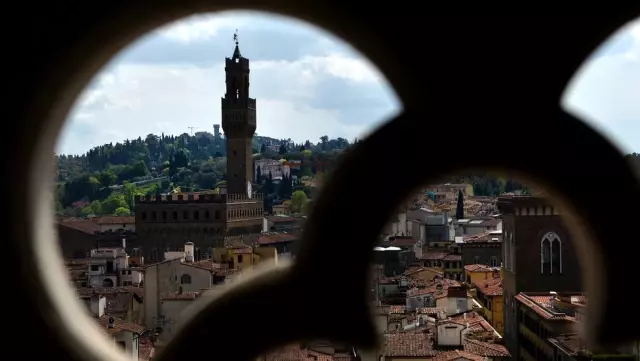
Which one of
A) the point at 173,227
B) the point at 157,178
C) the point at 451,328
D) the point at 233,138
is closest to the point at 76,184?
the point at 157,178

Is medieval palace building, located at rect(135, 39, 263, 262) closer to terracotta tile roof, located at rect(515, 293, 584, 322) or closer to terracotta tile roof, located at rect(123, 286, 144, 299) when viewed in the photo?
terracotta tile roof, located at rect(123, 286, 144, 299)

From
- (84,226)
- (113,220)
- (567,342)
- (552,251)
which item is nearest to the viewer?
(567,342)

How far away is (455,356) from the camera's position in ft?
34.3

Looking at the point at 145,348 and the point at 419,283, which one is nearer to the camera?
the point at 145,348

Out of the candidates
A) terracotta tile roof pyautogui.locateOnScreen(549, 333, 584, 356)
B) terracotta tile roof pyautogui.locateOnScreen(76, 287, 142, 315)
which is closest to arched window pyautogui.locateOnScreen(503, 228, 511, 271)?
terracotta tile roof pyautogui.locateOnScreen(549, 333, 584, 356)

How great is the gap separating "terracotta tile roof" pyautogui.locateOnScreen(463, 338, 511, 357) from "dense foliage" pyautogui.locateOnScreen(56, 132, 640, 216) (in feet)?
79.3

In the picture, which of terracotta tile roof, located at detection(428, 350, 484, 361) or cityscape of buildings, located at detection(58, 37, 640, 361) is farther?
terracotta tile roof, located at detection(428, 350, 484, 361)

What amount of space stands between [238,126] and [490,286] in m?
27.3

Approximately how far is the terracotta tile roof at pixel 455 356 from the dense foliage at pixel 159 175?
2528 centimetres

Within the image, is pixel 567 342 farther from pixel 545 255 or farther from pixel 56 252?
pixel 56 252

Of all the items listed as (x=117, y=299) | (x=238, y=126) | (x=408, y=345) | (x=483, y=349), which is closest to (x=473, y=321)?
(x=483, y=349)

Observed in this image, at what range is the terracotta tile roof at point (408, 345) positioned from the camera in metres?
10.6

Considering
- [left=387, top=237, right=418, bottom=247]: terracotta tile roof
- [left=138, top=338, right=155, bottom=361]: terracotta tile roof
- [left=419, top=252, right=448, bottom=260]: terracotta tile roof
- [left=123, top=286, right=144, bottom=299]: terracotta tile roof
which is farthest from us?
[left=419, top=252, right=448, bottom=260]: terracotta tile roof

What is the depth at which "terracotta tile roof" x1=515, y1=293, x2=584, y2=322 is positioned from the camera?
10.9 metres
